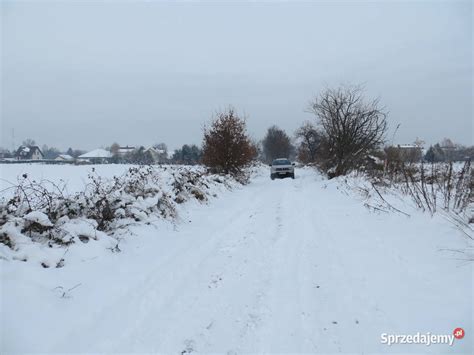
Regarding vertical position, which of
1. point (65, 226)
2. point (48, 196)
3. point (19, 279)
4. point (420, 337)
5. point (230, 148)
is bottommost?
point (420, 337)

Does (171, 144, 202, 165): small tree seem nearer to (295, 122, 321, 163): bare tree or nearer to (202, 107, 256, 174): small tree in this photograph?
(202, 107, 256, 174): small tree

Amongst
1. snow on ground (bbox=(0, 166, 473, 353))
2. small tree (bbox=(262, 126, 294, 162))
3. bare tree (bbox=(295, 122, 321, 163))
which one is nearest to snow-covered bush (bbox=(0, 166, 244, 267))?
snow on ground (bbox=(0, 166, 473, 353))

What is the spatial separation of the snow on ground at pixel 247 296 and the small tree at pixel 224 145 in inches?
582

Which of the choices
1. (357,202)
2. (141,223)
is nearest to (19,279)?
(141,223)

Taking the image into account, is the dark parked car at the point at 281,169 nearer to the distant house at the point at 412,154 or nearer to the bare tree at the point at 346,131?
the bare tree at the point at 346,131

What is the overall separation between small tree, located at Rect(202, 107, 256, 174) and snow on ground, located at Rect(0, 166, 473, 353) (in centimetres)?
1479

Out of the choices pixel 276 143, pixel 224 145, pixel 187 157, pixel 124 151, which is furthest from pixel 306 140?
pixel 124 151

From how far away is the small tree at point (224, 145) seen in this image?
2062cm

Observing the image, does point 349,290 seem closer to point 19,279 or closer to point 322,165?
point 19,279

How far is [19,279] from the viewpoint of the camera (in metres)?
3.43

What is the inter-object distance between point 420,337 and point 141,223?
531 cm

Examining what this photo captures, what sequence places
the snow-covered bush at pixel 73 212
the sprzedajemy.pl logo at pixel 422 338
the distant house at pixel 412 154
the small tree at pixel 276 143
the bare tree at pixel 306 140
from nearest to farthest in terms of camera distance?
the sprzedajemy.pl logo at pixel 422 338
the snow-covered bush at pixel 73 212
the distant house at pixel 412 154
the bare tree at pixel 306 140
the small tree at pixel 276 143

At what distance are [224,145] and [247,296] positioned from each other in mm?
17511

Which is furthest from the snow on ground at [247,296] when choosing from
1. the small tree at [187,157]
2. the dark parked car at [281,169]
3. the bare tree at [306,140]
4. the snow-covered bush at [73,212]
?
the bare tree at [306,140]
